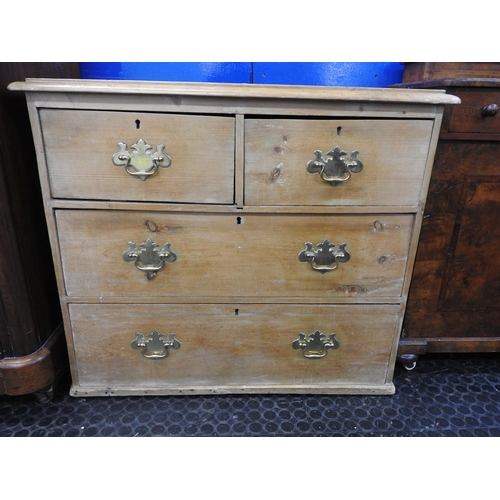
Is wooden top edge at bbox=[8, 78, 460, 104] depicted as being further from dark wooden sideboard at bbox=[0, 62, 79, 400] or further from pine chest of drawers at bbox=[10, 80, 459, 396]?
dark wooden sideboard at bbox=[0, 62, 79, 400]

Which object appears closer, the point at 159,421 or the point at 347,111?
the point at 347,111

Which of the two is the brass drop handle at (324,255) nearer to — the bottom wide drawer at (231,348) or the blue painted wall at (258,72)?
the bottom wide drawer at (231,348)

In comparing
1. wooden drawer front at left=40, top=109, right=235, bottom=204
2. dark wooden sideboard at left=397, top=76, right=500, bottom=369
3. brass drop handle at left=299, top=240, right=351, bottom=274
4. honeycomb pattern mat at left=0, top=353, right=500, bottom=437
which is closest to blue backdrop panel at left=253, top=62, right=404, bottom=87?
dark wooden sideboard at left=397, top=76, right=500, bottom=369

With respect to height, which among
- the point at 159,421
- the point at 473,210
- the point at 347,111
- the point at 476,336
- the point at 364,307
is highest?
the point at 347,111

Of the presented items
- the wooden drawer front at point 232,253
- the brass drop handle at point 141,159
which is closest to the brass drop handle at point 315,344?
the wooden drawer front at point 232,253

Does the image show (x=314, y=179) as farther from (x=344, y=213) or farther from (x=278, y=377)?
(x=278, y=377)

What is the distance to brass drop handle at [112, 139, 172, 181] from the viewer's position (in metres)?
0.88

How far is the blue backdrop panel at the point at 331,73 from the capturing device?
142 centimetres

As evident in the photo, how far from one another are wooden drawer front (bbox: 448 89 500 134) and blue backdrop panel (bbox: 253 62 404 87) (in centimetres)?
55

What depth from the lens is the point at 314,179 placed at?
0.93 metres

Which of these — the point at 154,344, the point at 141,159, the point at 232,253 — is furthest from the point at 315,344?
the point at 141,159

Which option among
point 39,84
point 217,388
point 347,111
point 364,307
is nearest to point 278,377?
point 217,388

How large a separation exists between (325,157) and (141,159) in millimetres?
474

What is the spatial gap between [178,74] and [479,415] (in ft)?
5.27
